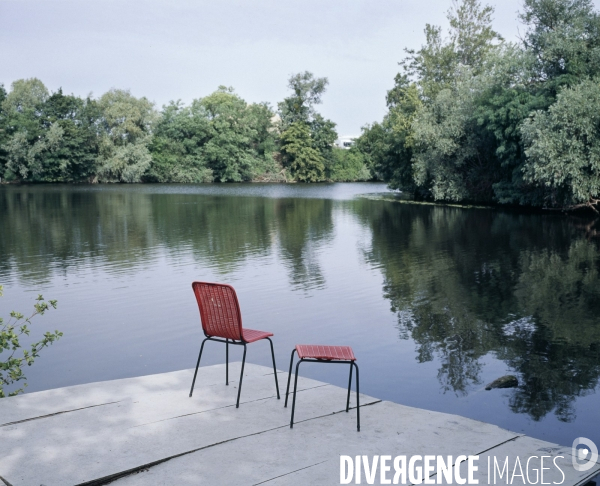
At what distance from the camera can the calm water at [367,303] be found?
6.74 m

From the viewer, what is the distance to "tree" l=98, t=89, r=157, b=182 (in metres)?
64.9

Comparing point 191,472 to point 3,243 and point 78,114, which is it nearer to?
point 3,243

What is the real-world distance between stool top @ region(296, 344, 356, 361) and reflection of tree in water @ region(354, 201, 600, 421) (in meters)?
2.39

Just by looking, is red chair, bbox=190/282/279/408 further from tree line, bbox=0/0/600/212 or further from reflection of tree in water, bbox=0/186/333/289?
tree line, bbox=0/0/600/212

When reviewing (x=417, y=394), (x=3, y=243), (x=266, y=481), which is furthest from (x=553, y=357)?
(x=3, y=243)

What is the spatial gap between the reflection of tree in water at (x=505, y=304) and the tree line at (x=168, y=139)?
166ft

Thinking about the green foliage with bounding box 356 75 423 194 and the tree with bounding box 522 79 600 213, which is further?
the green foliage with bounding box 356 75 423 194

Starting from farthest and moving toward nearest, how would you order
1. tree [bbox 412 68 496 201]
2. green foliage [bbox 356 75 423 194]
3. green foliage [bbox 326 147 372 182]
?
1. green foliage [bbox 326 147 372 182]
2. green foliage [bbox 356 75 423 194]
3. tree [bbox 412 68 496 201]

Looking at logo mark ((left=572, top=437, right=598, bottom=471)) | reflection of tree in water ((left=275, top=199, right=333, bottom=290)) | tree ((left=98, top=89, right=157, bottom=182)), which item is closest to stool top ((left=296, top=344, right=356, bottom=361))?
logo mark ((left=572, top=437, right=598, bottom=471))

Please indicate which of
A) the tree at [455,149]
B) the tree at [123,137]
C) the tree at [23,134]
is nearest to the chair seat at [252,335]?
the tree at [455,149]

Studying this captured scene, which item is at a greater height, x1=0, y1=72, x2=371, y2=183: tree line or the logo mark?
x1=0, y1=72, x2=371, y2=183: tree line

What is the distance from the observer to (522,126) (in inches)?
1067

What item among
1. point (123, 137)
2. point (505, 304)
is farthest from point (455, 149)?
point (123, 137)

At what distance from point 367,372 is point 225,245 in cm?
1182
